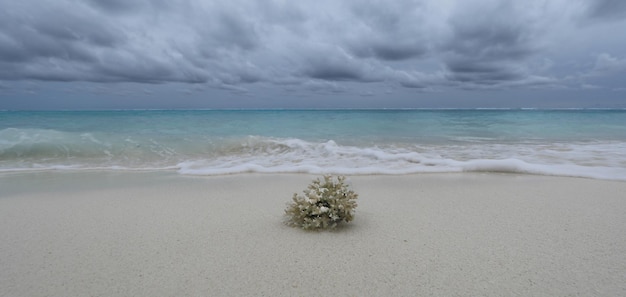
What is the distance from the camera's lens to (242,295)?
1.95 m

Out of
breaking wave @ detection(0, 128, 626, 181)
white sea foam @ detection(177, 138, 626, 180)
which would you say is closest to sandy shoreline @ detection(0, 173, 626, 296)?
white sea foam @ detection(177, 138, 626, 180)

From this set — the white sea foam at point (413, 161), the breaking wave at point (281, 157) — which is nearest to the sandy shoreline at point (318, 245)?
the white sea foam at point (413, 161)

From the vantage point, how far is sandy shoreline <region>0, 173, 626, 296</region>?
2.05 metres

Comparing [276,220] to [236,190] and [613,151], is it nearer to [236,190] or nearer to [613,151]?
[236,190]

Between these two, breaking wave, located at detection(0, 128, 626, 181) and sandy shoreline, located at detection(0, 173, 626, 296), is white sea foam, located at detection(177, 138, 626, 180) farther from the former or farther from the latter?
sandy shoreline, located at detection(0, 173, 626, 296)

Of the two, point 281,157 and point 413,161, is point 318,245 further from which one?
point 281,157

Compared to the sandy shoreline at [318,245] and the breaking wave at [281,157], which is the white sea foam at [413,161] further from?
the sandy shoreline at [318,245]

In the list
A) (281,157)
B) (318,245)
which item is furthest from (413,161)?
(318,245)

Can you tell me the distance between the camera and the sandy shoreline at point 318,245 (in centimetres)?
205

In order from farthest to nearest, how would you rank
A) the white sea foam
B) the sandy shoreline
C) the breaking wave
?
the breaking wave → the white sea foam → the sandy shoreline

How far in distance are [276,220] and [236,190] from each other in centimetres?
169

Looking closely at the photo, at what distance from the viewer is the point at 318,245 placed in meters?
2.66

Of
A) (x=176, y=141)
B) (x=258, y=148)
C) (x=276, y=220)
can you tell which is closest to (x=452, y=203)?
(x=276, y=220)

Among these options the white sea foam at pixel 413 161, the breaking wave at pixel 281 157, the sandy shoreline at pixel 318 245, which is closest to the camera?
the sandy shoreline at pixel 318 245
